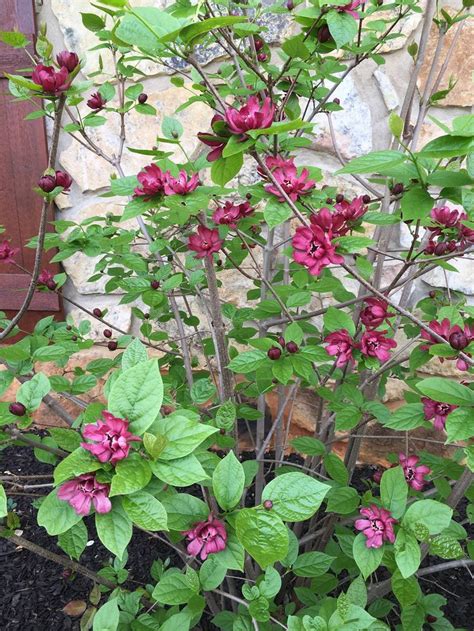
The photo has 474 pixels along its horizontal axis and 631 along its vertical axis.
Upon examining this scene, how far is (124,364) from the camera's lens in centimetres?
57

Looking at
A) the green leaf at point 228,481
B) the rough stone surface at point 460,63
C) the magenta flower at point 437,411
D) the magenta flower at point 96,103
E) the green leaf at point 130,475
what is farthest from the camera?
the rough stone surface at point 460,63

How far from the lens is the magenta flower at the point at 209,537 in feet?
2.06

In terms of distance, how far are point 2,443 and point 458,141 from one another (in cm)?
68

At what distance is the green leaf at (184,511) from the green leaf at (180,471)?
17 cm

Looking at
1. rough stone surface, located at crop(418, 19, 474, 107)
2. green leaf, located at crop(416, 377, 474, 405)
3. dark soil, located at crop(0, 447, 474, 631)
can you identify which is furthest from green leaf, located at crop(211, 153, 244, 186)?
rough stone surface, located at crop(418, 19, 474, 107)

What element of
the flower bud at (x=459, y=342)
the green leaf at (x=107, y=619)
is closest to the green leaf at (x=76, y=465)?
the green leaf at (x=107, y=619)

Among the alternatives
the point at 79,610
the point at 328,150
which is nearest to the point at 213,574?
the point at 79,610

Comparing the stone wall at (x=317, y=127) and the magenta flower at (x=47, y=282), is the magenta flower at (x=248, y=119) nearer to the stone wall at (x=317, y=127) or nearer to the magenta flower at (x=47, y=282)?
the magenta flower at (x=47, y=282)

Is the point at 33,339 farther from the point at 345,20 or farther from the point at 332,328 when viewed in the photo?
the point at 345,20

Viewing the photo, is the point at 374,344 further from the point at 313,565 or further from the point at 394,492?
the point at 313,565

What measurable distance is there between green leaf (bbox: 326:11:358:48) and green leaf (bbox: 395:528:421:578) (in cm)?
65

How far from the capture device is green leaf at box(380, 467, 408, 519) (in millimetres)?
739

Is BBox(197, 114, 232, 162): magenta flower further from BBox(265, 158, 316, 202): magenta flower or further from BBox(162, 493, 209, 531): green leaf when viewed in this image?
BBox(162, 493, 209, 531): green leaf

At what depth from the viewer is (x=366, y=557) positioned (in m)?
0.70
